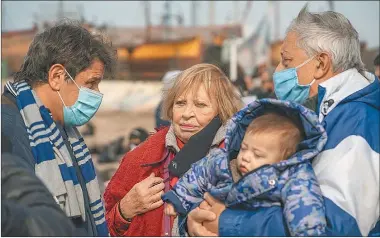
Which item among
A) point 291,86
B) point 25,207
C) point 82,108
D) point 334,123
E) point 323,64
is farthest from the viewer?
point 82,108

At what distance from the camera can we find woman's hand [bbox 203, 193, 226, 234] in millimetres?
2702

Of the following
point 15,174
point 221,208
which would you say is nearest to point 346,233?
point 221,208

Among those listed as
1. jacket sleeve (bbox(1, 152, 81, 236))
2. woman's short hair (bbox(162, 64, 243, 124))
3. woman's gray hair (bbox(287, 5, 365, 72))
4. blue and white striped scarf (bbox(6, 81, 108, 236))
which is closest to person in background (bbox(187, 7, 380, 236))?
woman's gray hair (bbox(287, 5, 365, 72))

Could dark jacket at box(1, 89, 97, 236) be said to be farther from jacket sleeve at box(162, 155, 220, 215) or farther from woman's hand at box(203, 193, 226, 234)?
woman's hand at box(203, 193, 226, 234)

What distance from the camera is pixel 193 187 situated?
9.50 feet

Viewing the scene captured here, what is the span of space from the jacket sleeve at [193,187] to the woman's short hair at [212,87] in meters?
0.65

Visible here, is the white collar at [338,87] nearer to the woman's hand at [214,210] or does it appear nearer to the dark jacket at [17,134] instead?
the woman's hand at [214,210]

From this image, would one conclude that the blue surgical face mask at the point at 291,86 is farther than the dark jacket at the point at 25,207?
Yes

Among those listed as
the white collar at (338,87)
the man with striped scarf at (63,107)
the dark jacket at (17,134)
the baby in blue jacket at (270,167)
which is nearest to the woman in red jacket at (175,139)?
the man with striped scarf at (63,107)

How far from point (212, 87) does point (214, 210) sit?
3.14 feet

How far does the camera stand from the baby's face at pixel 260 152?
2.63 metres

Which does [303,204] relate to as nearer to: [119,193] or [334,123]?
[334,123]

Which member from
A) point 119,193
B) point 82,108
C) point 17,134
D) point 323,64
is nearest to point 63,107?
point 82,108

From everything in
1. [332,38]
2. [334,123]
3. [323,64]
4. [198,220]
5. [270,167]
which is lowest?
[198,220]
